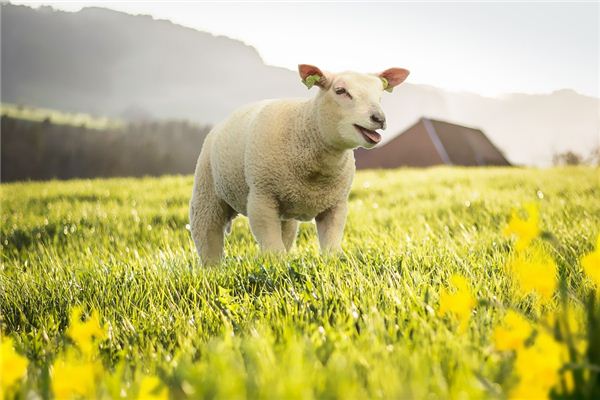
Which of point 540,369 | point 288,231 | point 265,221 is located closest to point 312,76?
point 265,221

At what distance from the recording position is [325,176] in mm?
3973

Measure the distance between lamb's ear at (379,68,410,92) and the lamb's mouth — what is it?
0.64 metres

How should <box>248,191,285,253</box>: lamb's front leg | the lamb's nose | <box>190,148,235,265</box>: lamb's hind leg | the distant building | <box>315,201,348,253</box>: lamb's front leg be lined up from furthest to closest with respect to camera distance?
the distant building < <box>190,148,235,265</box>: lamb's hind leg < <box>315,201,348,253</box>: lamb's front leg < <box>248,191,285,253</box>: lamb's front leg < the lamb's nose

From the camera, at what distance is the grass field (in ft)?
4.78

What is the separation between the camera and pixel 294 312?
244 centimetres

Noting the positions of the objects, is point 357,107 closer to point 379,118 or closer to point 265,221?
point 379,118

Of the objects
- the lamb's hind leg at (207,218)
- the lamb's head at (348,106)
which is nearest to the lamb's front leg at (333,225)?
the lamb's head at (348,106)

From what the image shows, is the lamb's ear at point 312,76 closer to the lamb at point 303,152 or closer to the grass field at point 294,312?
the lamb at point 303,152

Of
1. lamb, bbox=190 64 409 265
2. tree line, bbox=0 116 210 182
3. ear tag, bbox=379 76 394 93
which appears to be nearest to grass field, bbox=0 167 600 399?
lamb, bbox=190 64 409 265

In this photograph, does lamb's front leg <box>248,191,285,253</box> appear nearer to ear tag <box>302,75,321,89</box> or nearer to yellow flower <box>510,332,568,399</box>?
ear tag <box>302,75,321,89</box>

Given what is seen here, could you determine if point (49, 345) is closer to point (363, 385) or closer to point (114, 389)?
point (114, 389)

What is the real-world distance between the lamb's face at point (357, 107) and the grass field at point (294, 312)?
0.76 m

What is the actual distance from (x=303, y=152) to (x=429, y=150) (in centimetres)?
2413

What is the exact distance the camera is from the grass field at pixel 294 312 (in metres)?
1.46
